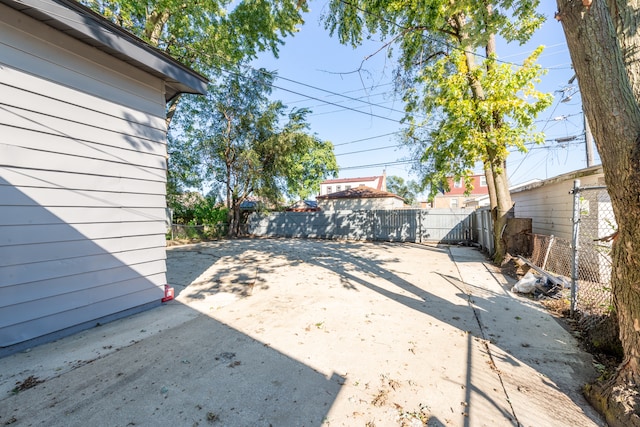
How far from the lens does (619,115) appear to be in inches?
67.2

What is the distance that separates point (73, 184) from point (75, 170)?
0.52 ft

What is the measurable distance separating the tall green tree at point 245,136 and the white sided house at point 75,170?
8649 millimetres

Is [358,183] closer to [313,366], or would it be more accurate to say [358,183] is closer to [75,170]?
[75,170]

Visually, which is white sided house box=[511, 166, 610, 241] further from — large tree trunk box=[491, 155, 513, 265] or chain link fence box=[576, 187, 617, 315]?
large tree trunk box=[491, 155, 513, 265]

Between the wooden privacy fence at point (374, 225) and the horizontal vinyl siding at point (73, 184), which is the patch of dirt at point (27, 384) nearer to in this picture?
the horizontal vinyl siding at point (73, 184)

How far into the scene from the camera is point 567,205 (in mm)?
5785

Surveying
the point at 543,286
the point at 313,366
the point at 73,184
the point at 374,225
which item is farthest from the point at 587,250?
the point at 374,225

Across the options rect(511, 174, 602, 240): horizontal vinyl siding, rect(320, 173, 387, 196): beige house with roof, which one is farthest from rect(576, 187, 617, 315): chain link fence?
rect(320, 173, 387, 196): beige house with roof

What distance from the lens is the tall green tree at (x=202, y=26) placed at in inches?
280

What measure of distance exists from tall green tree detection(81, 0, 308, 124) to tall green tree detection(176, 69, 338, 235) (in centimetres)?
280

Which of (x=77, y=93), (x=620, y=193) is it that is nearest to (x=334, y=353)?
A: (x=620, y=193)

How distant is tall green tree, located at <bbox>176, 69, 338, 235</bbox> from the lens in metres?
12.3

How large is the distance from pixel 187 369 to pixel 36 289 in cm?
184

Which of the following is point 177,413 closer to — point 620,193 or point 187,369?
point 187,369
